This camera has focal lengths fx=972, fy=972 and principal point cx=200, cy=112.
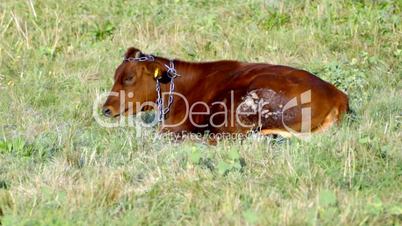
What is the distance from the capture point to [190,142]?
7.67 m

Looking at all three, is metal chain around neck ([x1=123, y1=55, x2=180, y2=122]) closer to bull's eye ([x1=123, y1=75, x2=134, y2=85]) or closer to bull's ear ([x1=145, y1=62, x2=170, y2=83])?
bull's ear ([x1=145, y1=62, x2=170, y2=83])

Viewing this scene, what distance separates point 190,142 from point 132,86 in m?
0.98

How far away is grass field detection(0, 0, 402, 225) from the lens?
5793 millimetres

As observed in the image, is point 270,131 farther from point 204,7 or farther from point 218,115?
point 204,7

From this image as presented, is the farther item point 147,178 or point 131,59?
point 131,59

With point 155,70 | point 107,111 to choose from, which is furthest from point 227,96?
point 107,111

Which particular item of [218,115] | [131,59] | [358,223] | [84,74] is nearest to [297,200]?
[358,223]

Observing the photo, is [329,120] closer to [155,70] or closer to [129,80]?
[155,70]

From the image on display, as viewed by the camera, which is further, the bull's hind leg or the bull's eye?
the bull's eye

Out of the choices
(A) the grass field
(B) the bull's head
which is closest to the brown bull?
(B) the bull's head

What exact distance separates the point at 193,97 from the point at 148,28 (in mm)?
3045

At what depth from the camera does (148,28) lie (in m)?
11.2

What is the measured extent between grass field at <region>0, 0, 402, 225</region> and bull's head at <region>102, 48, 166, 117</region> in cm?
30

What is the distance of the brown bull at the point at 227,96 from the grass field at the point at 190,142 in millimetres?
281
